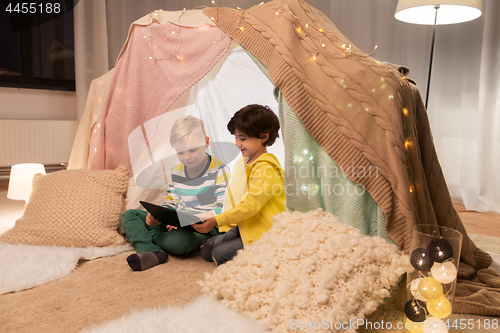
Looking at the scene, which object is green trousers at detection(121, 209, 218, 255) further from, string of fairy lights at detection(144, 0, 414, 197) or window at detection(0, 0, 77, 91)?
window at detection(0, 0, 77, 91)

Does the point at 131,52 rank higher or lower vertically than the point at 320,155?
higher

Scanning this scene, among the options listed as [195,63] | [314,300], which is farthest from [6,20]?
[314,300]

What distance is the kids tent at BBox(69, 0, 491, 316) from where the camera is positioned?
1.02 metres

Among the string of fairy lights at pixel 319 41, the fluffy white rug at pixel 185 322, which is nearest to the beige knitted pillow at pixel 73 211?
the fluffy white rug at pixel 185 322

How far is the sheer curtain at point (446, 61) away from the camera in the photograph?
2.24 meters

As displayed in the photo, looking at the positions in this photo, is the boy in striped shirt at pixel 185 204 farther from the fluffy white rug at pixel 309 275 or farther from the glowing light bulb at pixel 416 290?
the glowing light bulb at pixel 416 290

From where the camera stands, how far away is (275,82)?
3.58 feet

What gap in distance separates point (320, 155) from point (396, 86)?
0.30 metres

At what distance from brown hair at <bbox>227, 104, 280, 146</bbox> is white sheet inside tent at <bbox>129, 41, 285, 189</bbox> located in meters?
0.28

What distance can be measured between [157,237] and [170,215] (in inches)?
9.8

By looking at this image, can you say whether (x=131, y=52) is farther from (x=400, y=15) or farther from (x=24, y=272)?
(x=400, y=15)

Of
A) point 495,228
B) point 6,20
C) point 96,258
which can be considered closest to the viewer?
point 96,258

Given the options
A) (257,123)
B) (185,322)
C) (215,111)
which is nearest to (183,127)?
(215,111)

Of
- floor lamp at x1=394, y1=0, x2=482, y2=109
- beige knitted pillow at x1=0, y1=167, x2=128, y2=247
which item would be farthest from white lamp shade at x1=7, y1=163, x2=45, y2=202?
floor lamp at x1=394, y1=0, x2=482, y2=109
